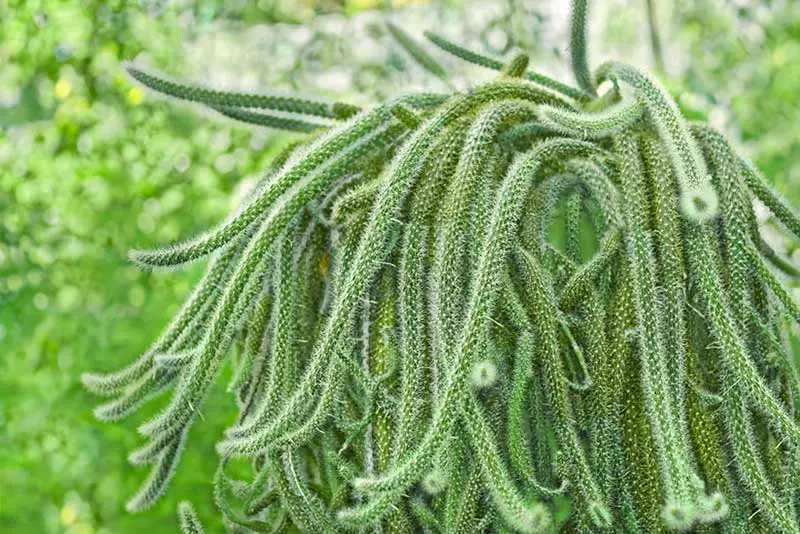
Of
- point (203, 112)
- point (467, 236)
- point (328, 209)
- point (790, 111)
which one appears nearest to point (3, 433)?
point (203, 112)

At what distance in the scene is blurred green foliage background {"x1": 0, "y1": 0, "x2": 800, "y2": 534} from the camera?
1.71 m

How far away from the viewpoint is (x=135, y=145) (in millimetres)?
2158

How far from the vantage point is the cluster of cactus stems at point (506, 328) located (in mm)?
654

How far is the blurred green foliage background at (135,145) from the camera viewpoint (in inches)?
67.3

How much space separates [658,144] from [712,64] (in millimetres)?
2064

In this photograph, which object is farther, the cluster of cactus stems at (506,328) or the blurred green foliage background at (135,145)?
the blurred green foliage background at (135,145)

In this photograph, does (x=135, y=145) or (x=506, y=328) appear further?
(x=135, y=145)

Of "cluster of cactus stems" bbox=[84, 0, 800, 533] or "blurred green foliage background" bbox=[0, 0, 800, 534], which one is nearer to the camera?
"cluster of cactus stems" bbox=[84, 0, 800, 533]

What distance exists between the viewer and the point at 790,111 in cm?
234

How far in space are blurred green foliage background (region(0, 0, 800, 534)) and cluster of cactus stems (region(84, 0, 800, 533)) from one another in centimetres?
61

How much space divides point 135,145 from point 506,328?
1.64 meters

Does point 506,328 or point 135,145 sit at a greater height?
point 135,145

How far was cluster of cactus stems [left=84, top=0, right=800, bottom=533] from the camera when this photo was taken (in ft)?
2.15

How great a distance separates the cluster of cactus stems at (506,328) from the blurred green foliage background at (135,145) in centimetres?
61
